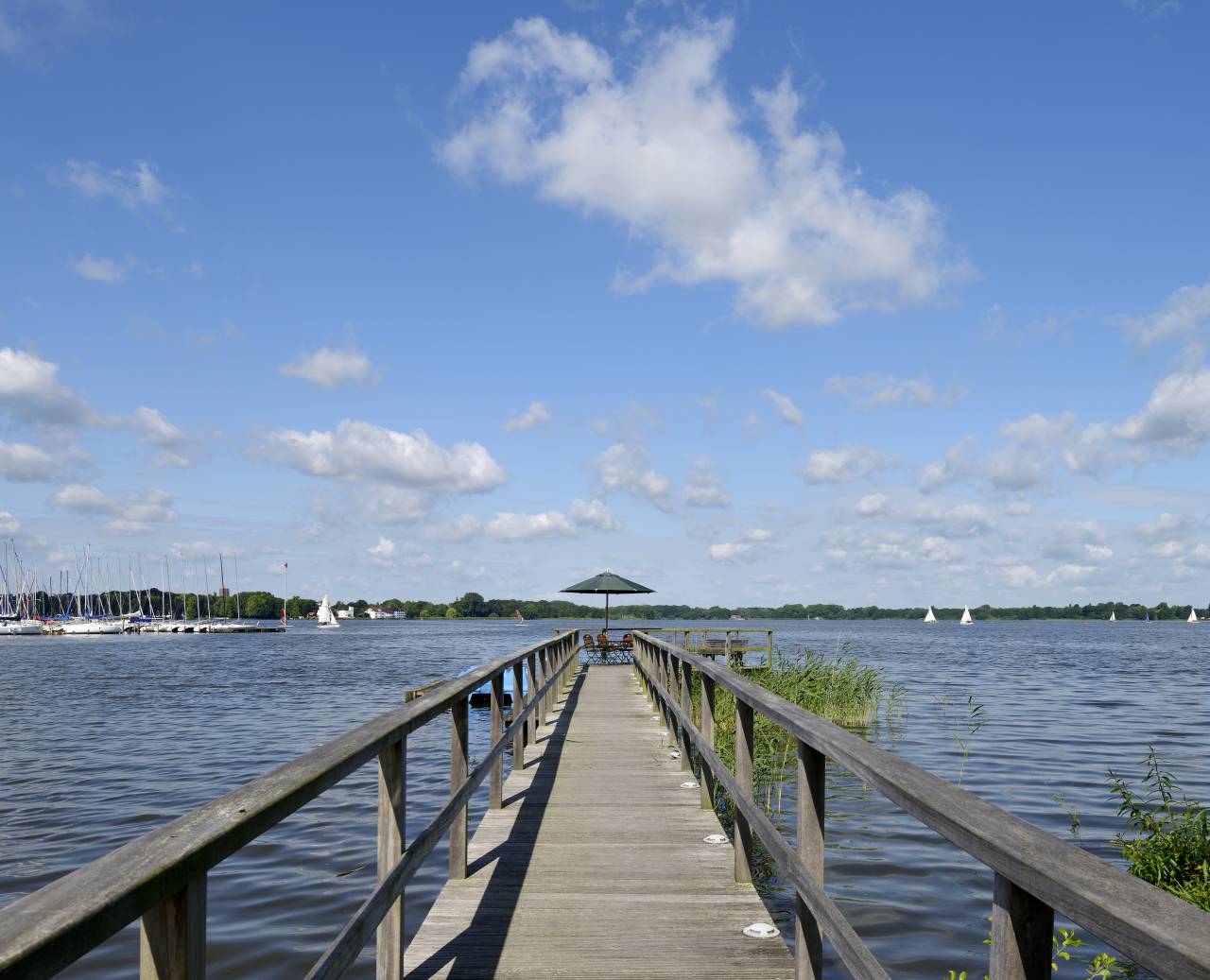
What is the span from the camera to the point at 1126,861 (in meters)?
8.92

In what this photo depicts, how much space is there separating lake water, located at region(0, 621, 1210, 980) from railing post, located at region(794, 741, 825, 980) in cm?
352

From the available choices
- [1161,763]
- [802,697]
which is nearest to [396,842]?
[802,697]

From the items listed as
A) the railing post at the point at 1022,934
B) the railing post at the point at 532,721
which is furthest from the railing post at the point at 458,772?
the railing post at the point at 532,721

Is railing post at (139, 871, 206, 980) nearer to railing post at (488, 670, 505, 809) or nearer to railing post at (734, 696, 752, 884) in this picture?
railing post at (734, 696, 752, 884)

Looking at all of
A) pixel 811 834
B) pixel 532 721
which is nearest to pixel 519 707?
pixel 532 721

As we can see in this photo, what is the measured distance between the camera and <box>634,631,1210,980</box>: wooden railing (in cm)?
129

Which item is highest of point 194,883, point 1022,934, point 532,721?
point 194,883

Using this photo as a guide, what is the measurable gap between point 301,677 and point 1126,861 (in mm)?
34335

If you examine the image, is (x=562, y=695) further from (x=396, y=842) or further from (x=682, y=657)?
(x=396, y=842)

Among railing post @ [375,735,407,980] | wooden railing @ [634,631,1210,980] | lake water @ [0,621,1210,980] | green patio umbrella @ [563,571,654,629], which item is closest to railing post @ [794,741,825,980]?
wooden railing @ [634,631,1210,980]

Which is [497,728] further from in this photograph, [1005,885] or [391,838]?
[1005,885]

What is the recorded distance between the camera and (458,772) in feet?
15.3

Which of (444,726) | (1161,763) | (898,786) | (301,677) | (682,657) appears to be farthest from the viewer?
(301,677)

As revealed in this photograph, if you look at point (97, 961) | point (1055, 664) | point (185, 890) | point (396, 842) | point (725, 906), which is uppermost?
point (185, 890)
